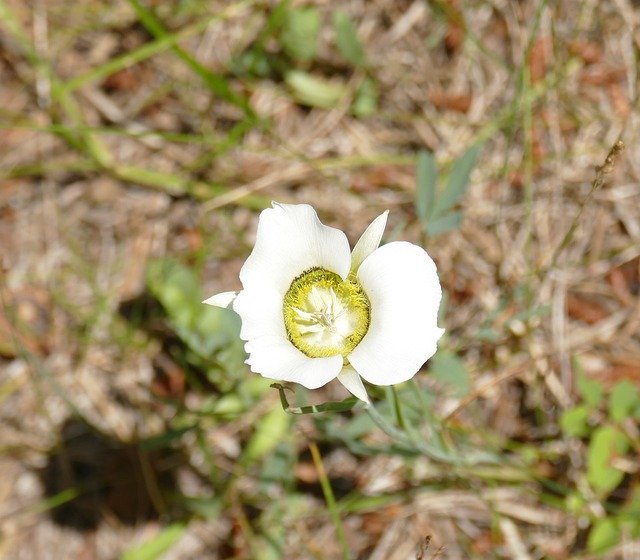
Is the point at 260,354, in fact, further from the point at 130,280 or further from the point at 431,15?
the point at 431,15

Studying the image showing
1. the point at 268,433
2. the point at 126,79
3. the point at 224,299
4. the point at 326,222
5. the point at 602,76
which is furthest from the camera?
the point at 126,79

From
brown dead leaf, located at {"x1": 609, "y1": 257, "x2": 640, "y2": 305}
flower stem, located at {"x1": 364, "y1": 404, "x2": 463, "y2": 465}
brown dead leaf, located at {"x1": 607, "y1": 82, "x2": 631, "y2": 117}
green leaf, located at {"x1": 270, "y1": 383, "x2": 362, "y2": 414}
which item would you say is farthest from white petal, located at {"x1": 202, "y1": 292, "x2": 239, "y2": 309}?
brown dead leaf, located at {"x1": 607, "y1": 82, "x2": 631, "y2": 117}

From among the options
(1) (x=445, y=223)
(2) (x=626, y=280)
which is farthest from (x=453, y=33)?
(1) (x=445, y=223)

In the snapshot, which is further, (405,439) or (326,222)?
(326,222)

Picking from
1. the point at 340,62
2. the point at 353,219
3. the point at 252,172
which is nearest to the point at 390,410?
the point at 353,219

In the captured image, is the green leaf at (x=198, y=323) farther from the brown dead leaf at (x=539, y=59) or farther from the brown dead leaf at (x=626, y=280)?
the brown dead leaf at (x=539, y=59)

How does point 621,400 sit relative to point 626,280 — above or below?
below

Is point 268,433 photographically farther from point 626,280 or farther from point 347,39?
point 347,39
